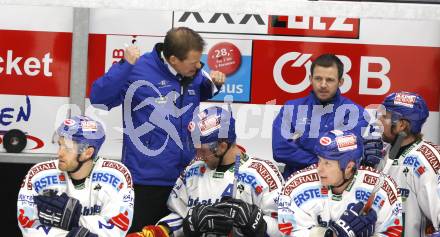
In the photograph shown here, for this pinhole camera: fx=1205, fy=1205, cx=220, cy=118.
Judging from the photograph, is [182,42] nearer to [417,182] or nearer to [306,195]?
[306,195]

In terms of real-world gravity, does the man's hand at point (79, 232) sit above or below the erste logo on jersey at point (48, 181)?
below

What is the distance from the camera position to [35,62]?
770cm

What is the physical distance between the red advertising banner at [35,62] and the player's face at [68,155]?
1.32 meters

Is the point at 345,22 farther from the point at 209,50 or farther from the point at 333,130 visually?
the point at 333,130

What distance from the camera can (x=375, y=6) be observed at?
5.84 meters

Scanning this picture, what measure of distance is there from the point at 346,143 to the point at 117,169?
1238mm

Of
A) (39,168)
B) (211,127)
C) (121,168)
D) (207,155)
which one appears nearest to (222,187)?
(207,155)

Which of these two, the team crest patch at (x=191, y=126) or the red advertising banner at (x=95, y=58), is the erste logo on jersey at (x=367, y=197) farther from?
the red advertising banner at (x=95, y=58)

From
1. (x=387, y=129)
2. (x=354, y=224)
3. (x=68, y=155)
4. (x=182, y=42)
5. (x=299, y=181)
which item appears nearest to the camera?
(x=354, y=224)

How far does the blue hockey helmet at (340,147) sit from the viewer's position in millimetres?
6172

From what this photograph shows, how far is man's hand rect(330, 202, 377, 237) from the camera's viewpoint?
6008mm

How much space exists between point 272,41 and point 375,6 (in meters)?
→ 1.87

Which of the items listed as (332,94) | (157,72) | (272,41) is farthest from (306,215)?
(272,41)

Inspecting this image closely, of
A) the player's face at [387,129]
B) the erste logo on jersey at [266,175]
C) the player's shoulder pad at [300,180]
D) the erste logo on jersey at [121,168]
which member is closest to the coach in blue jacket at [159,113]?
the erste logo on jersey at [121,168]
